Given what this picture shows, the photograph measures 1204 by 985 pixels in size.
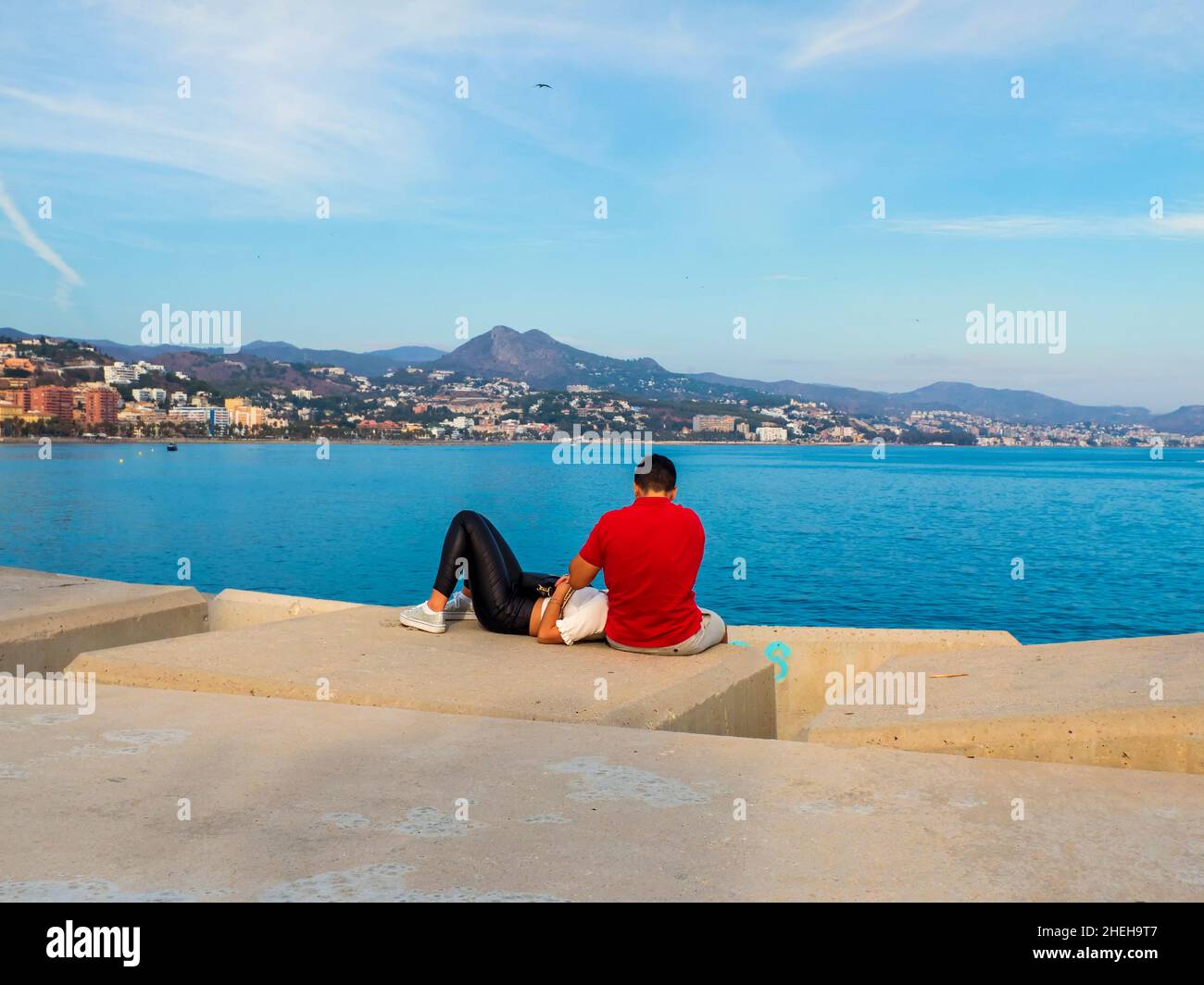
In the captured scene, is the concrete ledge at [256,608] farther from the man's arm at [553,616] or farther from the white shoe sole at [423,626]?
the man's arm at [553,616]

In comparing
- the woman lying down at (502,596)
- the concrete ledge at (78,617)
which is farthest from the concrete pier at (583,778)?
A: the concrete ledge at (78,617)

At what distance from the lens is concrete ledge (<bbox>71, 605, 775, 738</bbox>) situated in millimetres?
5441

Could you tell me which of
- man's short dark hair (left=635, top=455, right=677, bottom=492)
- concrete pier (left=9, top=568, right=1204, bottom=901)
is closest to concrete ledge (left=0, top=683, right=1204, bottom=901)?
concrete pier (left=9, top=568, right=1204, bottom=901)

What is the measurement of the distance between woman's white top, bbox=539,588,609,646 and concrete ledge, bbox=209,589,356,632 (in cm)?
317

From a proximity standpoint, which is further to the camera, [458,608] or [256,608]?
[256,608]

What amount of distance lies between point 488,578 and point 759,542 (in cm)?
4215

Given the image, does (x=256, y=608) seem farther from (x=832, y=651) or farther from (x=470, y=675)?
(x=832, y=651)

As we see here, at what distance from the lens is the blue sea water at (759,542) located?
30.6 metres

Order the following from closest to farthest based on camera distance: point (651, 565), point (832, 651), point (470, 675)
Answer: point (470, 675) < point (651, 565) < point (832, 651)

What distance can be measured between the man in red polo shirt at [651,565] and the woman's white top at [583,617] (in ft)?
0.68

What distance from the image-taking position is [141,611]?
836cm

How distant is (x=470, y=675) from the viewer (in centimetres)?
596

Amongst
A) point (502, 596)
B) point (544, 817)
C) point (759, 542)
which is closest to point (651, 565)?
point (502, 596)
